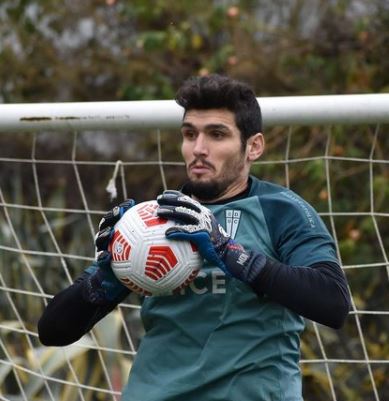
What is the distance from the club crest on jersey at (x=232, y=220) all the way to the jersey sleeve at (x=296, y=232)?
8 centimetres

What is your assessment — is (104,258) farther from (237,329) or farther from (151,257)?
(237,329)

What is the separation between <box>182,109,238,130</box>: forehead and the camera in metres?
3.91

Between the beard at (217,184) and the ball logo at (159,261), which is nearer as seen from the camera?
the ball logo at (159,261)

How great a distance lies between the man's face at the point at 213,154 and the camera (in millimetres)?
3877

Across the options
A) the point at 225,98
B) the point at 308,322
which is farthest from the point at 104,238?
the point at 308,322

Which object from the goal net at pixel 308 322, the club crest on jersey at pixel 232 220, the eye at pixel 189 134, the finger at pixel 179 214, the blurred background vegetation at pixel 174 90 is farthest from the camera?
the blurred background vegetation at pixel 174 90

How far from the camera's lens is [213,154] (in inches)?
153

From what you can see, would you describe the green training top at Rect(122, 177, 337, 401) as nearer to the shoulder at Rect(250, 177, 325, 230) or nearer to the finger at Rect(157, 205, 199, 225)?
the shoulder at Rect(250, 177, 325, 230)

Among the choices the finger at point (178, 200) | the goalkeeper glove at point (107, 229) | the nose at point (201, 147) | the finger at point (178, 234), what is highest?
the nose at point (201, 147)

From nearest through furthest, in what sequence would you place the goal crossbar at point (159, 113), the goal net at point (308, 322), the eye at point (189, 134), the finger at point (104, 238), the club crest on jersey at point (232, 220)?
the finger at point (104, 238) → the club crest on jersey at point (232, 220) → the eye at point (189, 134) → the goal crossbar at point (159, 113) → the goal net at point (308, 322)

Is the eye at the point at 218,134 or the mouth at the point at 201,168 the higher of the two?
the eye at the point at 218,134

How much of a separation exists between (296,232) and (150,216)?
0.42 meters

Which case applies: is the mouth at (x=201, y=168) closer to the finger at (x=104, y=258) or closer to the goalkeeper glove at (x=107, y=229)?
the goalkeeper glove at (x=107, y=229)

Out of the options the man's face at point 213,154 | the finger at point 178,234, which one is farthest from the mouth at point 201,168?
the finger at point 178,234
